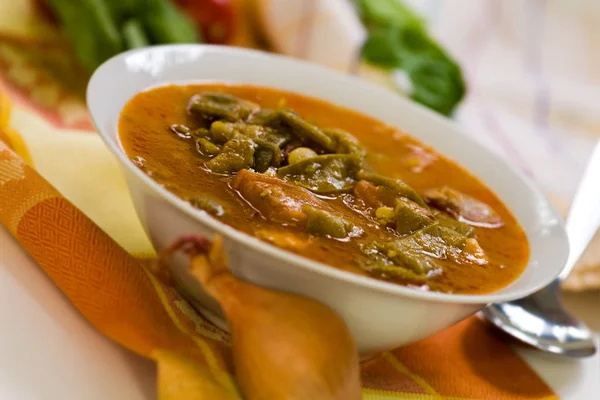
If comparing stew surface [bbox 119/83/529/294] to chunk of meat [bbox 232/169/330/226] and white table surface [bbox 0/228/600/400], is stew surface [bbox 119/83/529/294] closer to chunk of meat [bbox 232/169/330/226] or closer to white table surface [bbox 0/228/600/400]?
chunk of meat [bbox 232/169/330/226]

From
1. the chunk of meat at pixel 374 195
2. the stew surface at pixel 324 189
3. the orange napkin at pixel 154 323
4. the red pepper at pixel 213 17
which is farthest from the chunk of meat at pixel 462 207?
the red pepper at pixel 213 17

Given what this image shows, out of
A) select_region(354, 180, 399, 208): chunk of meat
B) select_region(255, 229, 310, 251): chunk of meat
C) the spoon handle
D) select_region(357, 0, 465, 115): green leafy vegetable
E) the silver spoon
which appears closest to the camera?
select_region(255, 229, 310, 251): chunk of meat

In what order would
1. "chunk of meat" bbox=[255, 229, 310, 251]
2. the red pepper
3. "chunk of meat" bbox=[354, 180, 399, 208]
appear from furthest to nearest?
the red pepper < "chunk of meat" bbox=[354, 180, 399, 208] < "chunk of meat" bbox=[255, 229, 310, 251]

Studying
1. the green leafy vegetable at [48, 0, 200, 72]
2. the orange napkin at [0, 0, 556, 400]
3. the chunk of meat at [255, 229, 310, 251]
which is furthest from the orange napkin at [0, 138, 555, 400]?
the green leafy vegetable at [48, 0, 200, 72]

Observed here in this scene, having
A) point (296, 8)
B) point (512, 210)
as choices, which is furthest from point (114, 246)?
point (296, 8)

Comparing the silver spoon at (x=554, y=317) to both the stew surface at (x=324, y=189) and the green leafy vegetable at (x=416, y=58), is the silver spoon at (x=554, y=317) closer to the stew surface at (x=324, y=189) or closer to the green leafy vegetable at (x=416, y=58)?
the stew surface at (x=324, y=189)

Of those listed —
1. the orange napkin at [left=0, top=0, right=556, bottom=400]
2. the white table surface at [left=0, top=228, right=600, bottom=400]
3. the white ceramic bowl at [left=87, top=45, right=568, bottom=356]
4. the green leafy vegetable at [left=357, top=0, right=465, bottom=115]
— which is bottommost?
the white table surface at [left=0, top=228, right=600, bottom=400]
